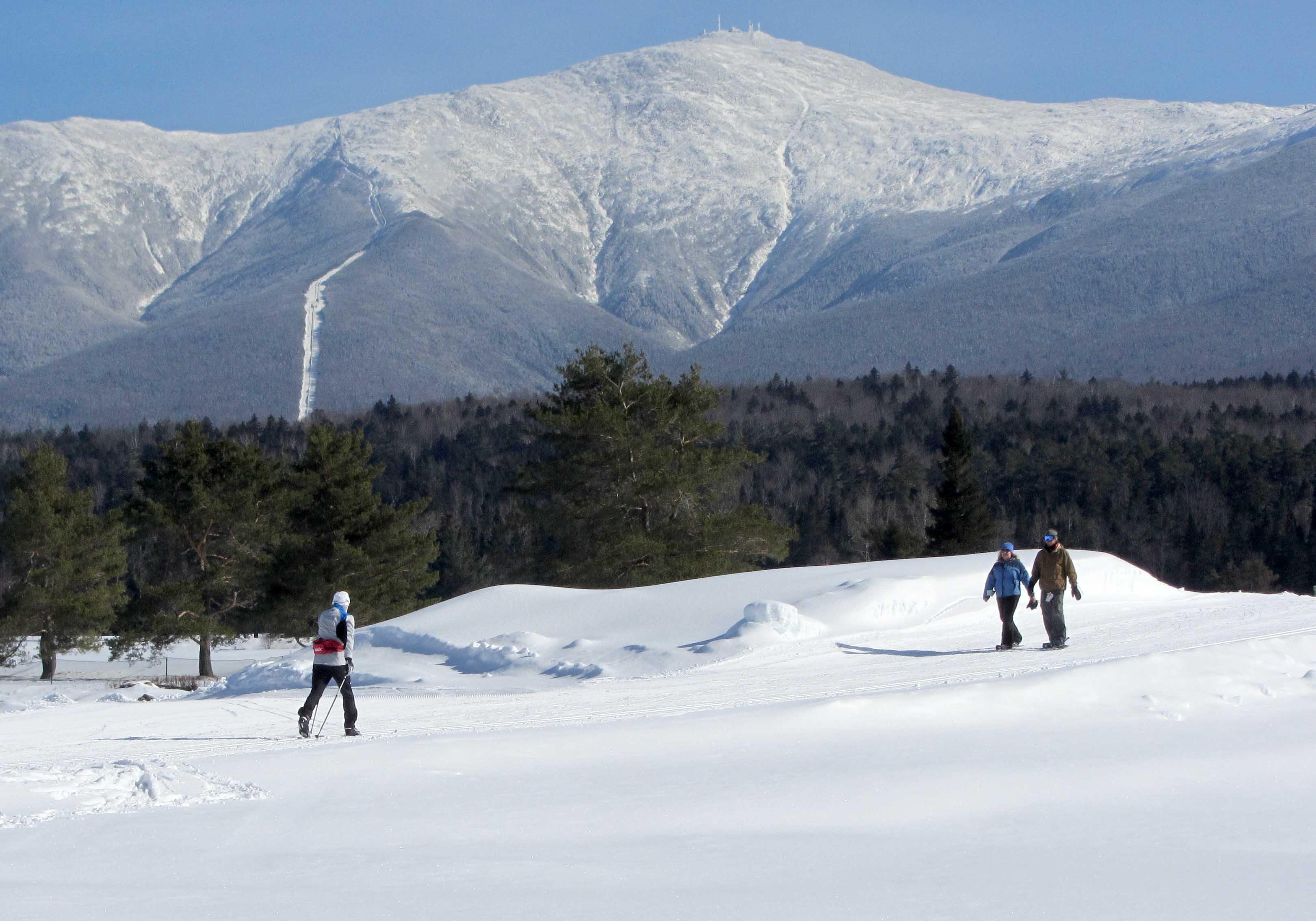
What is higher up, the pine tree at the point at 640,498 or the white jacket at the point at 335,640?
the pine tree at the point at 640,498

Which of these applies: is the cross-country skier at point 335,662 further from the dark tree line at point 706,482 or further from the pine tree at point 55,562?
the pine tree at point 55,562

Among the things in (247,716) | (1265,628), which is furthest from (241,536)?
(1265,628)

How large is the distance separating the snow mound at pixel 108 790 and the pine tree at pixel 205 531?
33853 mm

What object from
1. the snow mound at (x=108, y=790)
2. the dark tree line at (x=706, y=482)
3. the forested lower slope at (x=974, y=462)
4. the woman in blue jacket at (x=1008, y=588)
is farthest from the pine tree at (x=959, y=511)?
the snow mound at (x=108, y=790)

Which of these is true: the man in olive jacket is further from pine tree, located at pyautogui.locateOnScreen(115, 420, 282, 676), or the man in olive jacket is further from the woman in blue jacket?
pine tree, located at pyautogui.locateOnScreen(115, 420, 282, 676)

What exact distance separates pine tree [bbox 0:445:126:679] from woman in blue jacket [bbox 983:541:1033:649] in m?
38.6

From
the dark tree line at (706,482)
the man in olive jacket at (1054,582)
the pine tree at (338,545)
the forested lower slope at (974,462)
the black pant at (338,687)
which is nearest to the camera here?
the black pant at (338,687)

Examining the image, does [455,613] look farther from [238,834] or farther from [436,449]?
[436,449]

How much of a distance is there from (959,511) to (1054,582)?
3885cm

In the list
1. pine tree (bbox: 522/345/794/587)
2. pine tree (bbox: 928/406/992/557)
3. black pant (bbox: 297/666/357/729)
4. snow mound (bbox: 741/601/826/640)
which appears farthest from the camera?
pine tree (bbox: 928/406/992/557)

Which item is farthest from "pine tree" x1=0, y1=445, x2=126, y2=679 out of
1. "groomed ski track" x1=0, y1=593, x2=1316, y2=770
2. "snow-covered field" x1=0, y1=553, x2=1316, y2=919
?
"snow-covered field" x1=0, y1=553, x2=1316, y2=919

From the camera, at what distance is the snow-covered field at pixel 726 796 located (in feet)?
21.6

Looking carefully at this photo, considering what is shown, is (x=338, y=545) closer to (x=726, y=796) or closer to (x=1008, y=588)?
(x=1008, y=588)

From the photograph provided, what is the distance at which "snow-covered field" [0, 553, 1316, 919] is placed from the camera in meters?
6.59
